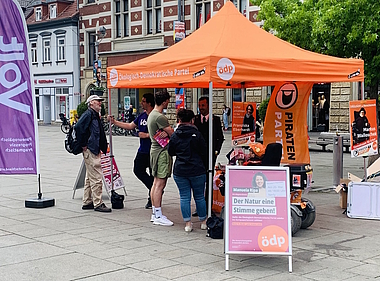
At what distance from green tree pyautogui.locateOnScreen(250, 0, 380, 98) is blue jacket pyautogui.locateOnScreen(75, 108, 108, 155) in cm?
575

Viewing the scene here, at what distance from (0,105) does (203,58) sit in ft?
12.0

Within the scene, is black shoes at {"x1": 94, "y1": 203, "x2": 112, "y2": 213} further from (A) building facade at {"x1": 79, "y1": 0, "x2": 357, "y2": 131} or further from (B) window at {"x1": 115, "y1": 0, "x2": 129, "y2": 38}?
(B) window at {"x1": 115, "y1": 0, "x2": 129, "y2": 38}

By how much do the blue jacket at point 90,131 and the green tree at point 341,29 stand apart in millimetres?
5749

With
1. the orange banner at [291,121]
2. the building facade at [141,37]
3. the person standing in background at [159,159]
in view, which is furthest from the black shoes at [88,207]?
the building facade at [141,37]

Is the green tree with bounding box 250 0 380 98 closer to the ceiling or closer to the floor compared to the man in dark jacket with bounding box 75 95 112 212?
closer to the ceiling

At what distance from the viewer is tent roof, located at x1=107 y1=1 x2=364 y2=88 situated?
7.27 metres

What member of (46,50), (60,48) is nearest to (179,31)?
(60,48)

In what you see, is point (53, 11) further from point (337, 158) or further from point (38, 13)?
point (337, 158)

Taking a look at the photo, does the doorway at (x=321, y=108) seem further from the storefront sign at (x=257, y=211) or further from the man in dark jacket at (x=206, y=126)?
the storefront sign at (x=257, y=211)

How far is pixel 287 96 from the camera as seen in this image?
32.7 ft

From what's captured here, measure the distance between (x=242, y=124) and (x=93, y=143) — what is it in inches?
127

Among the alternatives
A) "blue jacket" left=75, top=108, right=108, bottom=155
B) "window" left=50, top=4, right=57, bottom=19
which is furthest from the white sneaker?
"window" left=50, top=4, right=57, bottom=19

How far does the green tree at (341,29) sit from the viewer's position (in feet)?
39.4

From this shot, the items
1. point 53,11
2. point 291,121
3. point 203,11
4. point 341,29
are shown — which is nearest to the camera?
point 291,121
